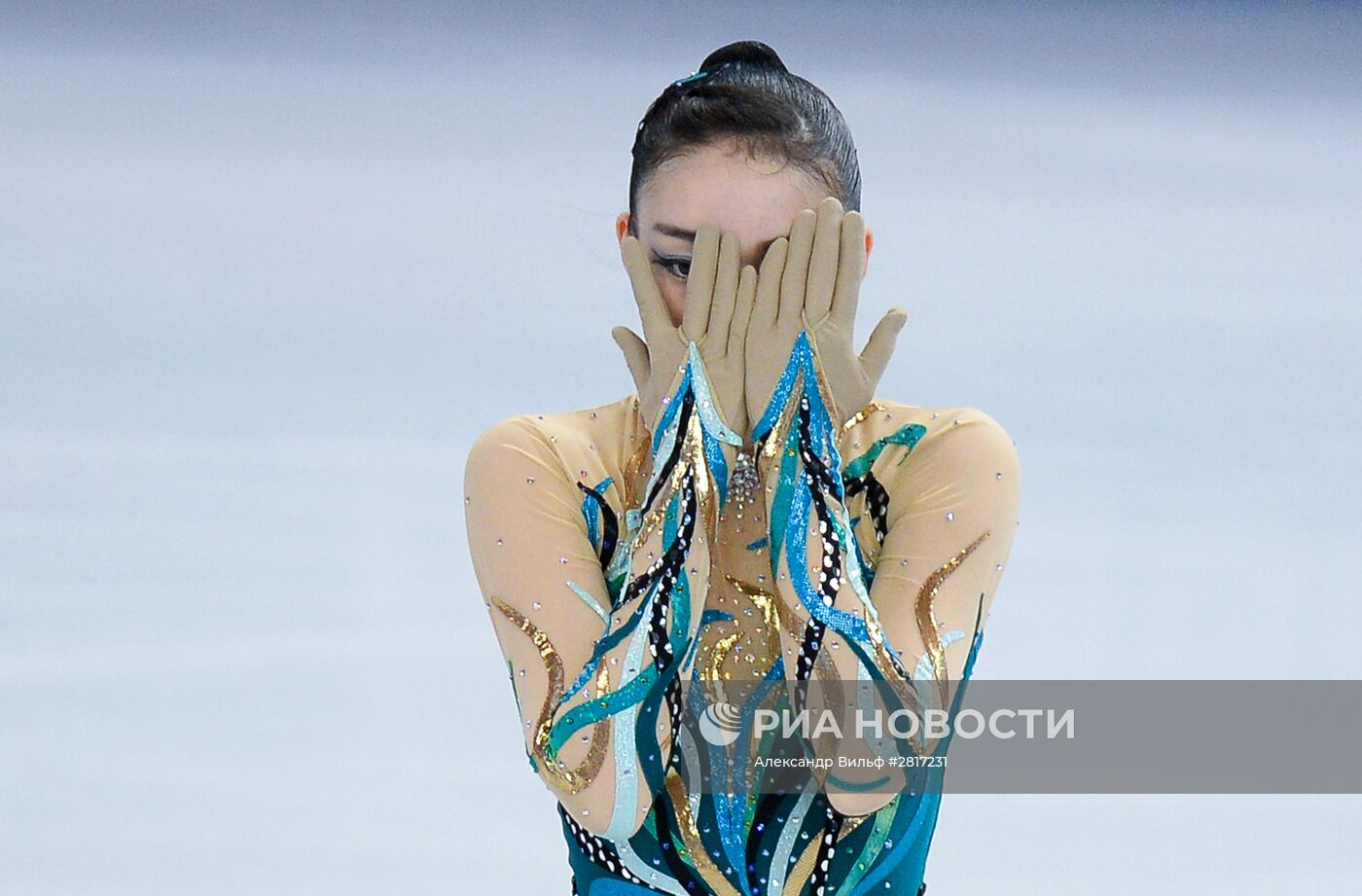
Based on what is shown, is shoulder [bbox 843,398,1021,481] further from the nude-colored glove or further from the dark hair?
the dark hair

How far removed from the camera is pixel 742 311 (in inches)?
62.6

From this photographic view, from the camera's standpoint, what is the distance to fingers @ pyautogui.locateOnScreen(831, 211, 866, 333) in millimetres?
1556

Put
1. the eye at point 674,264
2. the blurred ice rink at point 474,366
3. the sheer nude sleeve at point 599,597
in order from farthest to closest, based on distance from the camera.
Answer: the blurred ice rink at point 474,366 → the eye at point 674,264 → the sheer nude sleeve at point 599,597

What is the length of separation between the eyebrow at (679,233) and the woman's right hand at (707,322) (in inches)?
1.0

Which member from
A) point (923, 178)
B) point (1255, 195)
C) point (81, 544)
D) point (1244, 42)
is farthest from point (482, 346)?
point (1244, 42)

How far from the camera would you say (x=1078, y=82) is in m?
4.15

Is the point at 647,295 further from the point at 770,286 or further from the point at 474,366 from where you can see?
the point at 474,366

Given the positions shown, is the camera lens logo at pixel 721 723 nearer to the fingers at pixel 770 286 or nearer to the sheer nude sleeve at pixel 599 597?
the sheer nude sleeve at pixel 599 597

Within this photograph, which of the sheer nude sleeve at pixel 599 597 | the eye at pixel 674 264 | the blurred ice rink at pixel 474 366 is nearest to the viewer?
the sheer nude sleeve at pixel 599 597

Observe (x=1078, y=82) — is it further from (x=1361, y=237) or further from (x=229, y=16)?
(x=229, y=16)

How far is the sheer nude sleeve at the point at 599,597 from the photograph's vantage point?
154 cm

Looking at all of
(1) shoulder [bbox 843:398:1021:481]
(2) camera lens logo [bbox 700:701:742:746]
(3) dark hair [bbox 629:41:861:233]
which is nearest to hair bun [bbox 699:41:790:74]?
(3) dark hair [bbox 629:41:861:233]

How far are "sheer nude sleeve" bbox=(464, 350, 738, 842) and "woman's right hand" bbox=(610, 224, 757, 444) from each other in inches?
0.5

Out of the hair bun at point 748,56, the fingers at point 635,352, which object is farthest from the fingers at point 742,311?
the hair bun at point 748,56
